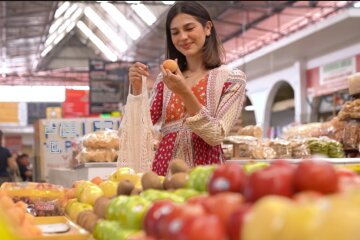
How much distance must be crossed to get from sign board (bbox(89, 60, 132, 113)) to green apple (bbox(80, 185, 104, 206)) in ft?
24.7

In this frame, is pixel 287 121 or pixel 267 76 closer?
pixel 267 76

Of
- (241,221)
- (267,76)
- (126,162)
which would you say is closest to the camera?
(241,221)

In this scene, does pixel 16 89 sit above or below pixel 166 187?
above

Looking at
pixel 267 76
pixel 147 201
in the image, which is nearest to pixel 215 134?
pixel 147 201

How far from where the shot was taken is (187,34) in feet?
10.2

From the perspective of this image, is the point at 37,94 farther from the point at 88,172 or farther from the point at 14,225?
the point at 14,225

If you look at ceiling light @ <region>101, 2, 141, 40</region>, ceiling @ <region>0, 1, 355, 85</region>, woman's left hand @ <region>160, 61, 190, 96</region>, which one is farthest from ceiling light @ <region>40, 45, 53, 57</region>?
woman's left hand @ <region>160, 61, 190, 96</region>

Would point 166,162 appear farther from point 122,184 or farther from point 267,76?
point 267,76

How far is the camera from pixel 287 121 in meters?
19.8

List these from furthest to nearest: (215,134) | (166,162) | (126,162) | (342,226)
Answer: (126,162), (166,162), (215,134), (342,226)

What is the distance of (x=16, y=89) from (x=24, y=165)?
35.3 ft

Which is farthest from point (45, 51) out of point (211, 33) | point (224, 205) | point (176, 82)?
point (224, 205)

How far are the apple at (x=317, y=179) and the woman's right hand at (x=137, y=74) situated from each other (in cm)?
209

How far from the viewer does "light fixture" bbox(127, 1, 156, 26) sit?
59.6ft
